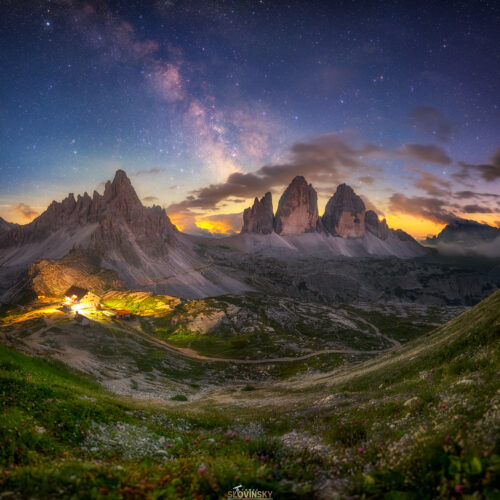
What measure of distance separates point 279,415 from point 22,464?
15.7 metres

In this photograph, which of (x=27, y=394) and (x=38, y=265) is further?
(x=38, y=265)

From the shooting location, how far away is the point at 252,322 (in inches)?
5620

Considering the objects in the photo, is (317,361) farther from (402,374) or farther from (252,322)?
(402,374)

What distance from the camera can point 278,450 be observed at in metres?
11.1

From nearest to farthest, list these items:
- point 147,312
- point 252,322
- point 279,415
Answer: point 279,415
point 252,322
point 147,312

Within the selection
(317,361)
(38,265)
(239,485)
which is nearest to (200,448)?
(239,485)

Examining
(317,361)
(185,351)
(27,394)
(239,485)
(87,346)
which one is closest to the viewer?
(239,485)

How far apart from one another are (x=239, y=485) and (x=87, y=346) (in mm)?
75989

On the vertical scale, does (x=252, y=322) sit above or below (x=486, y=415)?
below

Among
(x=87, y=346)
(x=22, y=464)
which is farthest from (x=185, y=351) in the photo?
(x=22, y=464)

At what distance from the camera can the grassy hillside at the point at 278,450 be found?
6191mm

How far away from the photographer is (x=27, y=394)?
12305 millimetres

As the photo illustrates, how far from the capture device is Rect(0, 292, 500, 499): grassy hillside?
6191 mm

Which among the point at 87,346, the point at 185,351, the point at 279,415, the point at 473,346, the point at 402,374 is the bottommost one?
the point at 185,351
